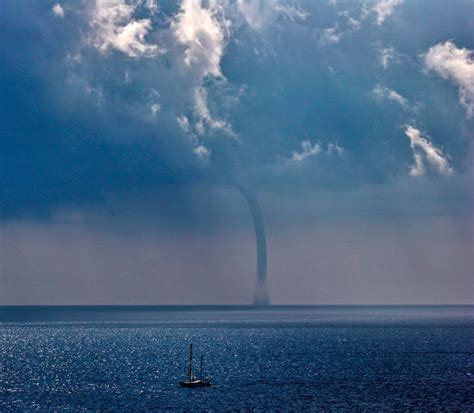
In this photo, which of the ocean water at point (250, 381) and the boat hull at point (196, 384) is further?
the boat hull at point (196, 384)

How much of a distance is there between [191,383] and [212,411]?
22.9 meters

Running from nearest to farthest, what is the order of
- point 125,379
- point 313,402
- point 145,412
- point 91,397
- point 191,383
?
point 145,412 < point 313,402 < point 91,397 < point 191,383 < point 125,379

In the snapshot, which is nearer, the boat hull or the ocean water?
the ocean water

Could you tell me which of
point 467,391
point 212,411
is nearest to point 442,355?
point 467,391

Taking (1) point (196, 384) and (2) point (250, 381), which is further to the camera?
(2) point (250, 381)

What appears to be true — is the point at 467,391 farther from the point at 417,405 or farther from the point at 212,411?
the point at 212,411

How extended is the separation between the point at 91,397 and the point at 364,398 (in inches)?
1278

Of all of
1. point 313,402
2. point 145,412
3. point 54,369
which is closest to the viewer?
point 145,412

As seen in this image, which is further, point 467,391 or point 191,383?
point 191,383

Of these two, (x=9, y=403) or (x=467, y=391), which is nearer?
(x=9, y=403)

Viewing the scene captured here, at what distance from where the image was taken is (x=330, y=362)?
159m

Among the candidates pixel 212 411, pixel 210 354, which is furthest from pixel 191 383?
pixel 210 354

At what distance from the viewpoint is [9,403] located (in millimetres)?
102000

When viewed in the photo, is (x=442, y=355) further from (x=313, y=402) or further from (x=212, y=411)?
(x=212, y=411)
